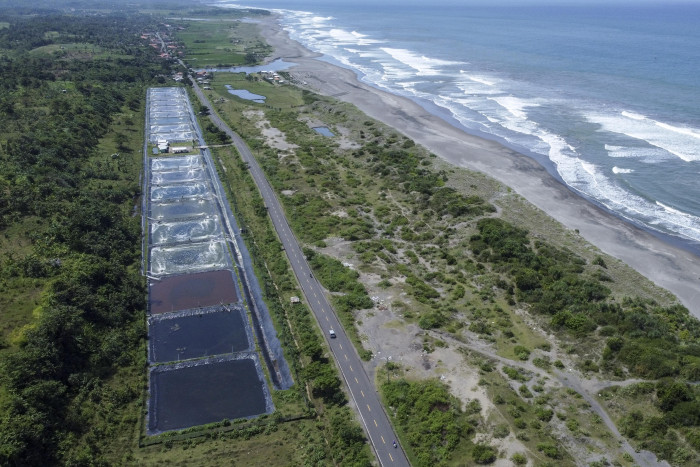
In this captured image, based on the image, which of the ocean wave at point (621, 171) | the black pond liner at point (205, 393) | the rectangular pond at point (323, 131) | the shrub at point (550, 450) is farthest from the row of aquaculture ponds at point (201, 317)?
the ocean wave at point (621, 171)

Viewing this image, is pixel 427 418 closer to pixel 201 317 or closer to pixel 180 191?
pixel 201 317

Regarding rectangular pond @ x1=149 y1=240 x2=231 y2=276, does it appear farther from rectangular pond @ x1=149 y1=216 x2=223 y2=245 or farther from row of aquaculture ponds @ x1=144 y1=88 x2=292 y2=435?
rectangular pond @ x1=149 y1=216 x2=223 y2=245

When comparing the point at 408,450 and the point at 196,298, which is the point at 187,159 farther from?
the point at 408,450

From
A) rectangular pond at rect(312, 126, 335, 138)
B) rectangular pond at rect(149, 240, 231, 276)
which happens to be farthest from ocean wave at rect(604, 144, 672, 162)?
Answer: rectangular pond at rect(149, 240, 231, 276)

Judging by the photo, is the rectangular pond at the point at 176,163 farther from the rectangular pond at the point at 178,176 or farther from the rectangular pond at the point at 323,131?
the rectangular pond at the point at 323,131

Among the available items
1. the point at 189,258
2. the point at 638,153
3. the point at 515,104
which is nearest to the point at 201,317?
the point at 189,258

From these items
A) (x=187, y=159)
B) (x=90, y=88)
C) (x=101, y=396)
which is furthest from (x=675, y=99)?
(x=90, y=88)
